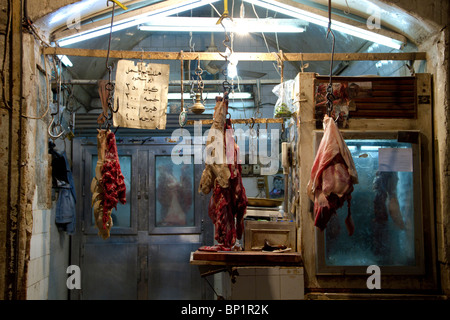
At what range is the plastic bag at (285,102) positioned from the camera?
470 centimetres

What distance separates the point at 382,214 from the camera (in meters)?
4.33

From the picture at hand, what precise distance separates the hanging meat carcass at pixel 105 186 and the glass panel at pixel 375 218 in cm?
239

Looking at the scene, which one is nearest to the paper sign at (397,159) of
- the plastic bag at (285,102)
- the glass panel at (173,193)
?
the plastic bag at (285,102)

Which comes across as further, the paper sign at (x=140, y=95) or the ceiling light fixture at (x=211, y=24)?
the ceiling light fixture at (x=211, y=24)

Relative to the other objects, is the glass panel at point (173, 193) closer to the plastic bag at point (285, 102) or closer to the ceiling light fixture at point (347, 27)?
the plastic bag at point (285, 102)

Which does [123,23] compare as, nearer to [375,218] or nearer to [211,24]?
[211,24]

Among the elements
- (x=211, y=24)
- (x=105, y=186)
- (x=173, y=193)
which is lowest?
(x=173, y=193)

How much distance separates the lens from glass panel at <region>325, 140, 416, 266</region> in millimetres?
4273

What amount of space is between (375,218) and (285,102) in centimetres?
177

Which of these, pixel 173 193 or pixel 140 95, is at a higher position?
pixel 140 95

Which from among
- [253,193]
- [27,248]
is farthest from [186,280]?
[27,248]

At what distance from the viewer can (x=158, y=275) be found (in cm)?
749

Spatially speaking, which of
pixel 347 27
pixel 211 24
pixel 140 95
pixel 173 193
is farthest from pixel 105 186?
pixel 173 193

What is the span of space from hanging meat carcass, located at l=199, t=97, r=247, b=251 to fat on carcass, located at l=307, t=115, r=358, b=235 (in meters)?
0.85
